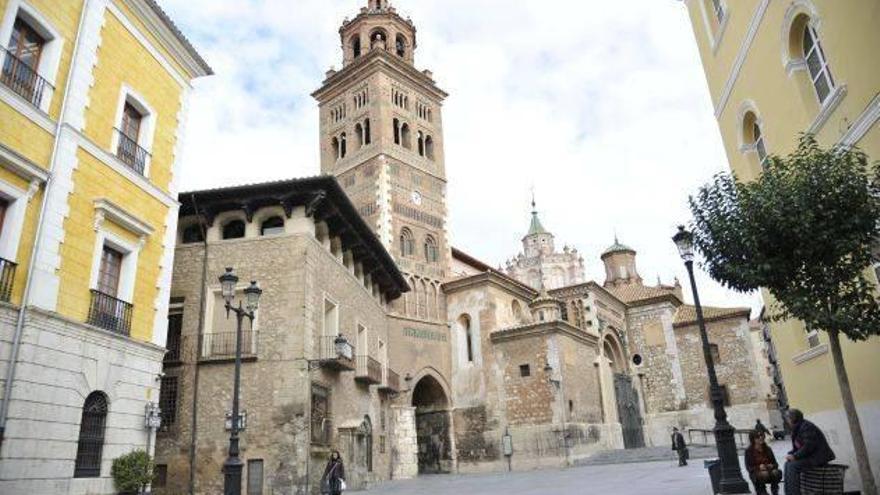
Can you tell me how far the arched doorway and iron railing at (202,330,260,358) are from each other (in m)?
14.0

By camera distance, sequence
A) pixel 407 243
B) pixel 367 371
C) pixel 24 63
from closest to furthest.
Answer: pixel 24 63 < pixel 367 371 < pixel 407 243

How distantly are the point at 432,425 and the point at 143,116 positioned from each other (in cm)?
2120

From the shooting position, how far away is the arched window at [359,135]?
3463cm

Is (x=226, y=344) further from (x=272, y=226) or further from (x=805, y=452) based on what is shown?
(x=805, y=452)

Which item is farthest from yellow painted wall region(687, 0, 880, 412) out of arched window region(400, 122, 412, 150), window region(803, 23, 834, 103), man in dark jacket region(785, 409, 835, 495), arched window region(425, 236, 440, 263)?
arched window region(400, 122, 412, 150)

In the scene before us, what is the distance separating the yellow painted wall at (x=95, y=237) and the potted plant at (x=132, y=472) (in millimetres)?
2445

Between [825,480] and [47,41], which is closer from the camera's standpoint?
[825,480]

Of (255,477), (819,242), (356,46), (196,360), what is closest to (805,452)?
(819,242)

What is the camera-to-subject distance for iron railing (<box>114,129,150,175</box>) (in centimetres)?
1306

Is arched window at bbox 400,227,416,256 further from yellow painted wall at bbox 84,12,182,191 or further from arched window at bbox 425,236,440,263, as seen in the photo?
yellow painted wall at bbox 84,12,182,191

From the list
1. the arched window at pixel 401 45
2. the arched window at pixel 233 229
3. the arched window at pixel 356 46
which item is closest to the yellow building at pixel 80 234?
the arched window at pixel 233 229

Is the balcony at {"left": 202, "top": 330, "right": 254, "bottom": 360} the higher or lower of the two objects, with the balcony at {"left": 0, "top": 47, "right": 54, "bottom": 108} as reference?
lower

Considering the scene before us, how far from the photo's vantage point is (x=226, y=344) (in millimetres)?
17219

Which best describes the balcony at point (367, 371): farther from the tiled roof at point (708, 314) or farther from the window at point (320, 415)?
the tiled roof at point (708, 314)
